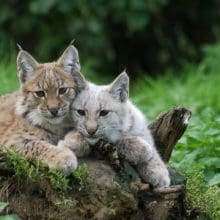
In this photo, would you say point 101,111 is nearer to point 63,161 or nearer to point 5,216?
point 63,161

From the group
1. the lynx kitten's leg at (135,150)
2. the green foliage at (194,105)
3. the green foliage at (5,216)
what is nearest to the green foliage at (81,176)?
the lynx kitten's leg at (135,150)

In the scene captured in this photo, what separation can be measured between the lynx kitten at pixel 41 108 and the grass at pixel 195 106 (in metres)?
1.19

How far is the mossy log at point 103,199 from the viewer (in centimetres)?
597

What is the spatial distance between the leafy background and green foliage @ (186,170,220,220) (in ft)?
10.8

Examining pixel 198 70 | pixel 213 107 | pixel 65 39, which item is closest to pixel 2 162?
pixel 213 107

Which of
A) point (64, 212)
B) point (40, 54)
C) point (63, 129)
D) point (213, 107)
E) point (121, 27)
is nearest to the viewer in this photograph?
point (64, 212)

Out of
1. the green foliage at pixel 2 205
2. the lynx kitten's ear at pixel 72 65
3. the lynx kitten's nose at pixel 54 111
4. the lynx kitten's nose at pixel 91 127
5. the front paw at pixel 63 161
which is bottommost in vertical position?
the green foliage at pixel 2 205

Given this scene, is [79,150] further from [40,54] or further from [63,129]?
[40,54]

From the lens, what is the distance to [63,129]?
645 cm

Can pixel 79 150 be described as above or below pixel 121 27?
below

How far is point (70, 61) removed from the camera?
6543 mm

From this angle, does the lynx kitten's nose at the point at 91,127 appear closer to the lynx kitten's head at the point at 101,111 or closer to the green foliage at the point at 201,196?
the lynx kitten's head at the point at 101,111

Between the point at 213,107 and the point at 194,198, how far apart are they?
4.15m

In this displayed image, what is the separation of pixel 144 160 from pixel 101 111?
19.2 inches
